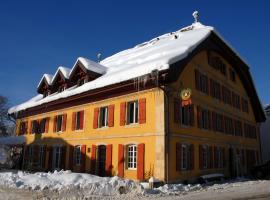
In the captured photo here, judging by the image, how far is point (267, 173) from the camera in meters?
22.8

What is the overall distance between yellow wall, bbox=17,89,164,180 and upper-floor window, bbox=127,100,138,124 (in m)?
0.32

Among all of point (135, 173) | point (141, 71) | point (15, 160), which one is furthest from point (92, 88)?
point (15, 160)

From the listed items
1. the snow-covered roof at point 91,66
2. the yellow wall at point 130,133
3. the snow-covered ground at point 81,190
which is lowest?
the snow-covered ground at point 81,190

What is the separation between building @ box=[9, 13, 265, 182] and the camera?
16656mm

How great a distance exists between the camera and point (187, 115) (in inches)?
734

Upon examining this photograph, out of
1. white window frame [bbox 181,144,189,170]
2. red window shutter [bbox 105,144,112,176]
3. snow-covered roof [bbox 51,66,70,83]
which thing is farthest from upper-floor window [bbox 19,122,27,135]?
white window frame [bbox 181,144,189,170]

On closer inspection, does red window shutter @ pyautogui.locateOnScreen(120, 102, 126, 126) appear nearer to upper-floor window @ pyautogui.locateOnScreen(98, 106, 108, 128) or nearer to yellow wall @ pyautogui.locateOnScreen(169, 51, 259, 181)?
upper-floor window @ pyautogui.locateOnScreen(98, 106, 108, 128)

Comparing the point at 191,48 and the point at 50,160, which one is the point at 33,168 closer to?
the point at 50,160

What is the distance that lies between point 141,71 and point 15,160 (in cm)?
1834

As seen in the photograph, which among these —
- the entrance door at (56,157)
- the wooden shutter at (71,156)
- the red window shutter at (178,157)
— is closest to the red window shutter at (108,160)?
the wooden shutter at (71,156)

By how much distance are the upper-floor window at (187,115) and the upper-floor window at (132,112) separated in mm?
2757

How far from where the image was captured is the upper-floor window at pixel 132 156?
17547 mm

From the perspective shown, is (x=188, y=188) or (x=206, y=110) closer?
(x=188, y=188)

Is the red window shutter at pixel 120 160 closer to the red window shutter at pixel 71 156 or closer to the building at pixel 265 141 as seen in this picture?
the red window shutter at pixel 71 156
